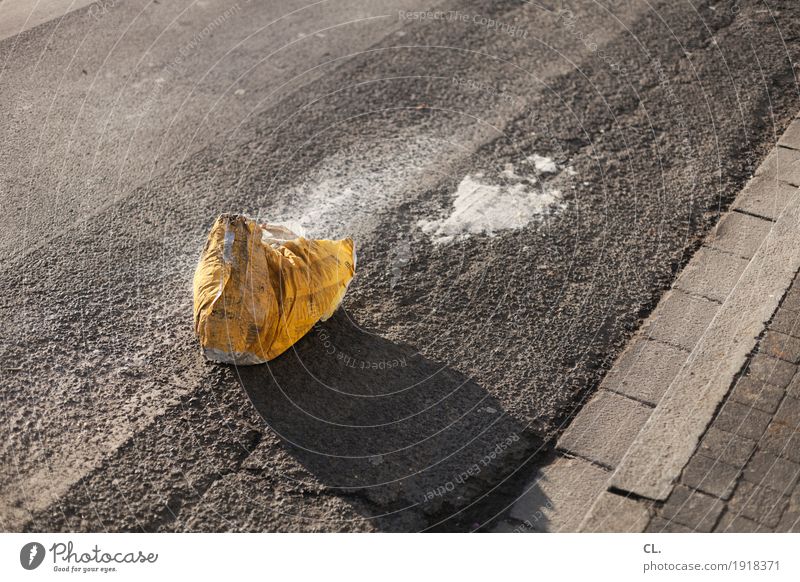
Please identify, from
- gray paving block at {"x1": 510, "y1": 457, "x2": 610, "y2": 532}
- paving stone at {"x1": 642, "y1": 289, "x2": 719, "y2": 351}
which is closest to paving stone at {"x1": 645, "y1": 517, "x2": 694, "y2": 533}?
gray paving block at {"x1": 510, "y1": 457, "x2": 610, "y2": 532}

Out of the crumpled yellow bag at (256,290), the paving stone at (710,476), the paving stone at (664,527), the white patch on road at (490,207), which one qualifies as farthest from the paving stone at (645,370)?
the crumpled yellow bag at (256,290)

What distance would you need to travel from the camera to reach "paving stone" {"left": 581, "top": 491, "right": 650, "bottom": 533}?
11.6ft

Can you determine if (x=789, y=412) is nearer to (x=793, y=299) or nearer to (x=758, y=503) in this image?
(x=758, y=503)

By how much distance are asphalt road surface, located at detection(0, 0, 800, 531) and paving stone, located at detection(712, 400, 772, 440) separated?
0.57 meters

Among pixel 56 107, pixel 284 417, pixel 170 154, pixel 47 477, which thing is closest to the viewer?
pixel 47 477

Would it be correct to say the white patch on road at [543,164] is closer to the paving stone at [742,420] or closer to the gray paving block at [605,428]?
the gray paving block at [605,428]

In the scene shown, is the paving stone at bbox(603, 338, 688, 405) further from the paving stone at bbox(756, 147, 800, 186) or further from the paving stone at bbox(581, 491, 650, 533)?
the paving stone at bbox(756, 147, 800, 186)

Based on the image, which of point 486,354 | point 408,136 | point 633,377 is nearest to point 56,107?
point 408,136

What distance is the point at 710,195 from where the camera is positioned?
5207 millimetres

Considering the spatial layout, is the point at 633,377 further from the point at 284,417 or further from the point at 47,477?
the point at 47,477

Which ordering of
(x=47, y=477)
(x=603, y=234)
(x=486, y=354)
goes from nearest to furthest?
(x=47, y=477), (x=486, y=354), (x=603, y=234)

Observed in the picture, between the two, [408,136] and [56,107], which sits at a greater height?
[56,107]

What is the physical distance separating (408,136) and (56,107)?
228 centimetres

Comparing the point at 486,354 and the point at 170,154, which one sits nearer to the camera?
the point at 486,354
